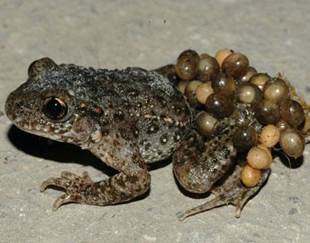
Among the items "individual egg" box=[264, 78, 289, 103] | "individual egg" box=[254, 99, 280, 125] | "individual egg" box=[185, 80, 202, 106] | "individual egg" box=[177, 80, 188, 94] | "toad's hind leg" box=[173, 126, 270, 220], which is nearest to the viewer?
"toad's hind leg" box=[173, 126, 270, 220]

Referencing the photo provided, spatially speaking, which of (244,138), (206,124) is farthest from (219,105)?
(244,138)

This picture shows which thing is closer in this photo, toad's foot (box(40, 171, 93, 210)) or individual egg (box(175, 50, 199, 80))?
toad's foot (box(40, 171, 93, 210))

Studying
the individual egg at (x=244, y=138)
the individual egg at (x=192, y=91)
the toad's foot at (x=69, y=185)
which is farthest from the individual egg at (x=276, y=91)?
the toad's foot at (x=69, y=185)

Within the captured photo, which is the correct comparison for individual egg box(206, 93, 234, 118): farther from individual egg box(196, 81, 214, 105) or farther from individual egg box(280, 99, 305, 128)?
individual egg box(280, 99, 305, 128)

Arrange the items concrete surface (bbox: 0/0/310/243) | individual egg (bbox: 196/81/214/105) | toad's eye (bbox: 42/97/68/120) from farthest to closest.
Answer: individual egg (bbox: 196/81/214/105) < concrete surface (bbox: 0/0/310/243) < toad's eye (bbox: 42/97/68/120)

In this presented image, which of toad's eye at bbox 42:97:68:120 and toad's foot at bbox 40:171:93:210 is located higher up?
toad's eye at bbox 42:97:68:120

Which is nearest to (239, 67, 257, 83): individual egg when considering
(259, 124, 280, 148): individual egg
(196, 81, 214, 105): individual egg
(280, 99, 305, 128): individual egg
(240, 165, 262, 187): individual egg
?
(196, 81, 214, 105): individual egg

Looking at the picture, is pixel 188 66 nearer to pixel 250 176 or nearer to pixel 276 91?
pixel 276 91
